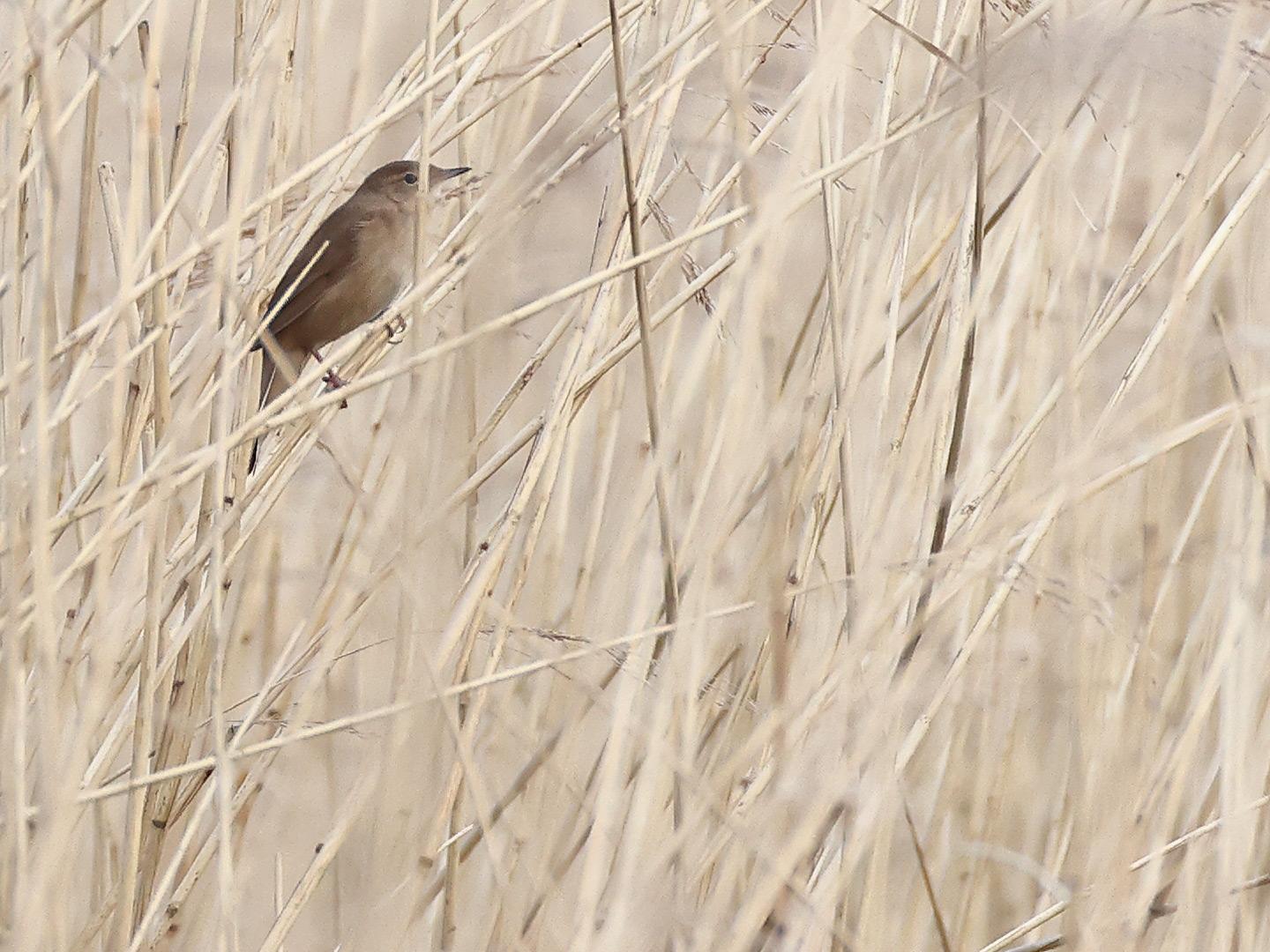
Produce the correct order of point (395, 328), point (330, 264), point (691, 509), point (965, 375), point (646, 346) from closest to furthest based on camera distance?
point (646, 346) < point (965, 375) < point (691, 509) < point (395, 328) < point (330, 264)

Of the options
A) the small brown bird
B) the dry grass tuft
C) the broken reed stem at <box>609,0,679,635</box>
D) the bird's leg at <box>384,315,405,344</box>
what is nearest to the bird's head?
the small brown bird

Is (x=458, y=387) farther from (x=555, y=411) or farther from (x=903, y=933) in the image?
(x=903, y=933)

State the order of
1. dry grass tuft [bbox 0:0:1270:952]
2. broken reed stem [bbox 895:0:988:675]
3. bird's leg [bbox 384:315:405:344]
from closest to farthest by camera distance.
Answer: dry grass tuft [bbox 0:0:1270:952] → broken reed stem [bbox 895:0:988:675] → bird's leg [bbox 384:315:405:344]

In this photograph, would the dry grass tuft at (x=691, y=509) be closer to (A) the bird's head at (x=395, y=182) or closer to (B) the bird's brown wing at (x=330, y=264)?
(A) the bird's head at (x=395, y=182)

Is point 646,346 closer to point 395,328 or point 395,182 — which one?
point 395,328

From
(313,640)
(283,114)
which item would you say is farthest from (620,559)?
(283,114)

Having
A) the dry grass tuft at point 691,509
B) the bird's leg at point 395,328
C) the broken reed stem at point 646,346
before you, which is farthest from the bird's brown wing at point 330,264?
the broken reed stem at point 646,346

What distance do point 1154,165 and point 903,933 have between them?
0.87m

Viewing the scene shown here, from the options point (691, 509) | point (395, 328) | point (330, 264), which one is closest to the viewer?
point (691, 509)

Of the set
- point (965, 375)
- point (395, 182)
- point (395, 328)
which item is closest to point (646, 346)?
point (965, 375)

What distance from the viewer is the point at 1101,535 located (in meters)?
1.55

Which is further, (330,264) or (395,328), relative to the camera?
(330,264)

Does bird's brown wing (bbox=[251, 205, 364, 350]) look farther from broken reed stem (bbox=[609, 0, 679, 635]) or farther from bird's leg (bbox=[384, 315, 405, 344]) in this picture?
broken reed stem (bbox=[609, 0, 679, 635])

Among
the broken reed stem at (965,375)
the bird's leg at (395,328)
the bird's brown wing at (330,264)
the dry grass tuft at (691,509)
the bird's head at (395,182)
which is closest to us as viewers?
the dry grass tuft at (691,509)
